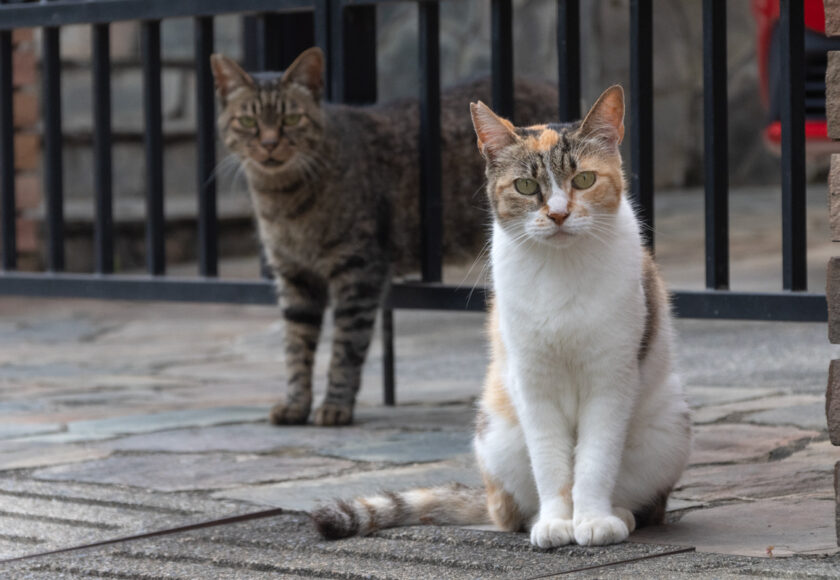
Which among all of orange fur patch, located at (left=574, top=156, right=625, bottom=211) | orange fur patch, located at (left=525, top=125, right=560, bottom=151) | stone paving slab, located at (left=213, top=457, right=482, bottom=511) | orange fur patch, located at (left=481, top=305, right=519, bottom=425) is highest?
orange fur patch, located at (left=525, top=125, right=560, bottom=151)

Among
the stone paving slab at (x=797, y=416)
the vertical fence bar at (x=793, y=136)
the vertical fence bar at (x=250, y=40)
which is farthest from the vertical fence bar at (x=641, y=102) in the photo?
Answer: the vertical fence bar at (x=250, y=40)

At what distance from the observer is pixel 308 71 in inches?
161

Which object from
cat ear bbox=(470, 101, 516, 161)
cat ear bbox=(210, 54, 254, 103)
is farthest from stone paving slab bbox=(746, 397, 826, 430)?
cat ear bbox=(210, 54, 254, 103)

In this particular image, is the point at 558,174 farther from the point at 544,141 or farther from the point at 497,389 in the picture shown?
the point at 497,389

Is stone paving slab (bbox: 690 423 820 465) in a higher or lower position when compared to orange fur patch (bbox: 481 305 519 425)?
lower

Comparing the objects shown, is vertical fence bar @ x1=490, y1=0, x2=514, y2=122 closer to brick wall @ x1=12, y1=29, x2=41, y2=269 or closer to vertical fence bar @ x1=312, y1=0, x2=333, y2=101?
vertical fence bar @ x1=312, y1=0, x2=333, y2=101

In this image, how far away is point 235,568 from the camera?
2.42m

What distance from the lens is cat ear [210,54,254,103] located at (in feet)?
13.5

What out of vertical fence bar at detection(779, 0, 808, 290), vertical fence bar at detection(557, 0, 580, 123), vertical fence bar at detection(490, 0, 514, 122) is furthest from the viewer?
vertical fence bar at detection(490, 0, 514, 122)

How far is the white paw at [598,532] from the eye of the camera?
2.39 m

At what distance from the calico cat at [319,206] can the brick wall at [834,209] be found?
6.64 ft

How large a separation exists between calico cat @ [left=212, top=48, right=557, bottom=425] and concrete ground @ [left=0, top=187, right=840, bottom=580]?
27 cm

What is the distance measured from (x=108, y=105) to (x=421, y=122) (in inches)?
47.2

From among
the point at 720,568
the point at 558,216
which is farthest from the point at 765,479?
the point at 558,216
